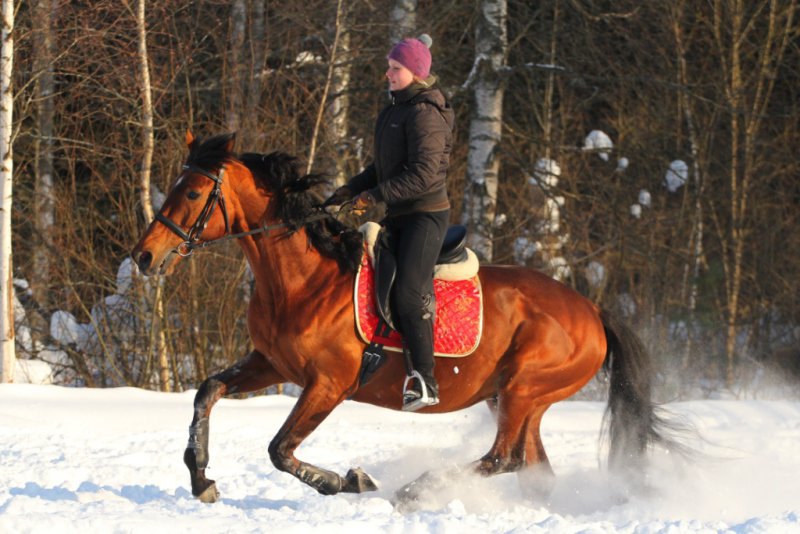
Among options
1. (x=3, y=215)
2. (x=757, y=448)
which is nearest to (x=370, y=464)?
(x=757, y=448)

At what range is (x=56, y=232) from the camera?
36.3ft

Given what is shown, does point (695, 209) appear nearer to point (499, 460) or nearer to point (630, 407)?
point (630, 407)

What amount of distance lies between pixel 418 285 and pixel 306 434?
3.17 feet

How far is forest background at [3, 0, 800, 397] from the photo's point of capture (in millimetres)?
10648

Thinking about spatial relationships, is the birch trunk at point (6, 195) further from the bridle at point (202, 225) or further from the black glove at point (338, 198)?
the black glove at point (338, 198)

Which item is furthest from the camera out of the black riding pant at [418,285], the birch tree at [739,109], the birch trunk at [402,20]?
the birch tree at [739,109]

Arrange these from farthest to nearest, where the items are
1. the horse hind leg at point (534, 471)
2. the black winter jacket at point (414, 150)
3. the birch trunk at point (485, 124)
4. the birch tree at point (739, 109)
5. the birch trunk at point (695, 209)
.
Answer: the birch trunk at point (695, 209), the birch tree at point (739, 109), the birch trunk at point (485, 124), the horse hind leg at point (534, 471), the black winter jacket at point (414, 150)

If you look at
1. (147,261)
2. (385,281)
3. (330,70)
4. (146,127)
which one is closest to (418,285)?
(385,281)

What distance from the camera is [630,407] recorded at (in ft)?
20.5

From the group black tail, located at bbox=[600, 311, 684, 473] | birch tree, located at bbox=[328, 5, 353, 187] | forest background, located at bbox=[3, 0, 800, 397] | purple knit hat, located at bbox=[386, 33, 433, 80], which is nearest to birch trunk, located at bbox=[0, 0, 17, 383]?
forest background, located at bbox=[3, 0, 800, 397]

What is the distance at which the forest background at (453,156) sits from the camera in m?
10.6

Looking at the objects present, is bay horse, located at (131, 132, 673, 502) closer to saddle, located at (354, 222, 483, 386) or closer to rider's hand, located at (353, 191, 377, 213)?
saddle, located at (354, 222, 483, 386)

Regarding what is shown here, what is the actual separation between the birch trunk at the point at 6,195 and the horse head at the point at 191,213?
492 cm

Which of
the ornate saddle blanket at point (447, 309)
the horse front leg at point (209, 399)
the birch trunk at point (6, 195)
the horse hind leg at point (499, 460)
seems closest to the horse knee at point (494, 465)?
the horse hind leg at point (499, 460)
